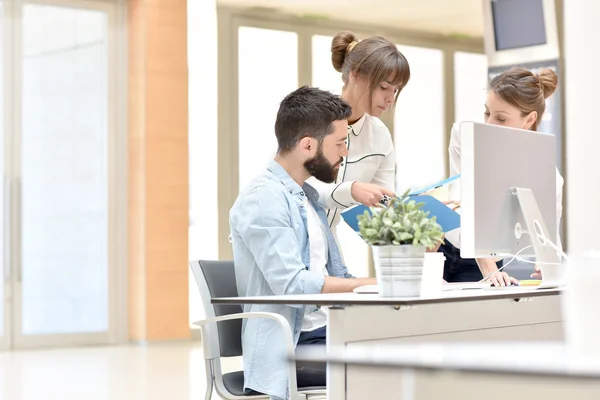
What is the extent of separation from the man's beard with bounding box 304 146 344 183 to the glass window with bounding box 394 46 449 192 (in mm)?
6637

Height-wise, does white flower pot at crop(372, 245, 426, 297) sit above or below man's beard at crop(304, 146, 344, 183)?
below

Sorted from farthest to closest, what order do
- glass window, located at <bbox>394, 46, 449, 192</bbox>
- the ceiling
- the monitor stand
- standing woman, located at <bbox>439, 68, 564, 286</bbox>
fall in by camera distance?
glass window, located at <bbox>394, 46, 449, 192</bbox>
the ceiling
standing woman, located at <bbox>439, 68, 564, 286</bbox>
the monitor stand

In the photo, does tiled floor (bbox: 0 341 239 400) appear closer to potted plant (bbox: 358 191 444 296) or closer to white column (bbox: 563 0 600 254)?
potted plant (bbox: 358 191 444 296)

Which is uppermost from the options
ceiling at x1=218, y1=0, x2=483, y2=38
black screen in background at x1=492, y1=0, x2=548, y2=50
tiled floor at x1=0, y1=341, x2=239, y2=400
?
ceiling at x1=218, y1=0, x2=483, y2=38

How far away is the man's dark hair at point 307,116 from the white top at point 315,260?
0.63ft

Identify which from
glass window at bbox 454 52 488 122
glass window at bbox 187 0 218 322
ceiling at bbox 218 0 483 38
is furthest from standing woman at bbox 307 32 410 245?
glass window at bbox 454 52 488 122

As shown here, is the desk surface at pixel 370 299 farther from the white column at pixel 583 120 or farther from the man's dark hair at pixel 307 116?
the white column at pixel 583 120

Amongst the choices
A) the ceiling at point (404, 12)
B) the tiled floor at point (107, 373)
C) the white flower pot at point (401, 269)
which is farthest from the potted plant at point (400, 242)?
the ceiling at point (404, 12)

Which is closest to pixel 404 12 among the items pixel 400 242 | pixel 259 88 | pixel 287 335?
pixel 259 88

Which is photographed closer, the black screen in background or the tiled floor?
the tiled floor

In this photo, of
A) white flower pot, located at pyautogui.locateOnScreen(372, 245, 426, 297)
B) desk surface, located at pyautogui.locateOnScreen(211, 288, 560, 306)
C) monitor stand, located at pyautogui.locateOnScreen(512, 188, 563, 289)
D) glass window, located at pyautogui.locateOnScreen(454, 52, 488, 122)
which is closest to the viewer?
desk surface, located at pyautogui.locateOnScreen(211, 288, 560, 306)

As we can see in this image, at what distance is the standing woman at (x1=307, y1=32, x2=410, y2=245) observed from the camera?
3.16 m

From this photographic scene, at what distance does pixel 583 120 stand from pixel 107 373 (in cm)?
524

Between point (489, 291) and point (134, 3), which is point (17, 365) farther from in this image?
point (489, 291)
